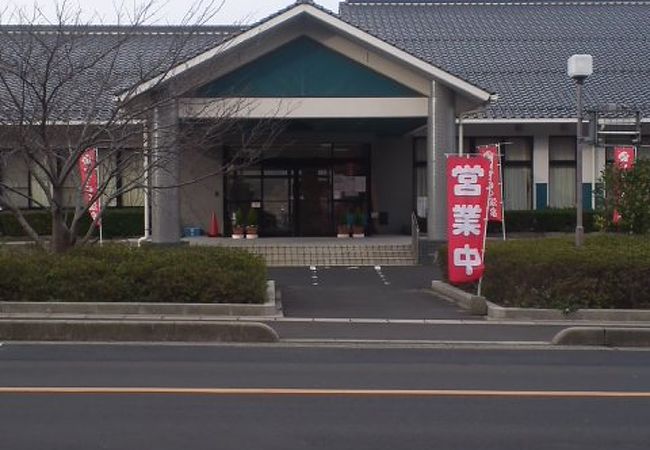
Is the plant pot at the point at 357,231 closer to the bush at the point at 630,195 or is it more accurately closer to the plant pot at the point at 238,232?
the plant pot at the point at 238,232

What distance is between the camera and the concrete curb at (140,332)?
1412cm

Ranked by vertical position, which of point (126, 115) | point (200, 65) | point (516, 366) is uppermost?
point (200, 65)

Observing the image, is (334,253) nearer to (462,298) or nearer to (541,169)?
(462,298)

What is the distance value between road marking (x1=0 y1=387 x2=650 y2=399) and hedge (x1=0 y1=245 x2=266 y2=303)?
6057 mm

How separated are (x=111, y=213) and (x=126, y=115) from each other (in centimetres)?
1298

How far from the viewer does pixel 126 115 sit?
1805cm

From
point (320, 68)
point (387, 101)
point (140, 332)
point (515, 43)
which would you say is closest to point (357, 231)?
point (387, 101)

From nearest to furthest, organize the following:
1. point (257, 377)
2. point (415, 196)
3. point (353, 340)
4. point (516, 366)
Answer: point (257, 377)
point (516, 366)
point (353, 340)
point (415, 196)

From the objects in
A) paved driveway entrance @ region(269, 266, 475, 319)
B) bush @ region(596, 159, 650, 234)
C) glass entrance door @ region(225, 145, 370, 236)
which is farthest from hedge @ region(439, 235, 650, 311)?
glass entrance door @ region(225, 145, 370, 236)

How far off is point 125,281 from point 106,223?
1468 cm

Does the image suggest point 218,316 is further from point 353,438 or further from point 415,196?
point 415,196

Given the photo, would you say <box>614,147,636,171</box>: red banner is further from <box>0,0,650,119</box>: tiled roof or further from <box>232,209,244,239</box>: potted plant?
<box>232,209,244,239</box>: potted plant

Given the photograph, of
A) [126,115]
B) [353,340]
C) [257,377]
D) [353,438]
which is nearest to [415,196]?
[126,115]

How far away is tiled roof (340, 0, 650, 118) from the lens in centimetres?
3331
